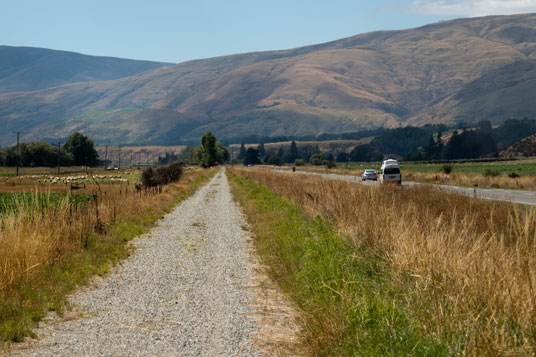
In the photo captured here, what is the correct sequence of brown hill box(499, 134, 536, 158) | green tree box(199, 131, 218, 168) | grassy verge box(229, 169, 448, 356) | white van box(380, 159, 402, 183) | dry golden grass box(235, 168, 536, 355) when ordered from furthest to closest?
1. brown hill box(499, 134, 536, 158)
2. green tree box(199, 131, 218, 168)
3. white van box(380, 159, 402, 183)
4. grassy verge box(229, 169, 448, 356)
5. dry golden grass box(235, 168, 536, 355)

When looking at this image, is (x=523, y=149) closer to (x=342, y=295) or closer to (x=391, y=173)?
(x=391, y=173)

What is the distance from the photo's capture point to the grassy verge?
577 centimetres

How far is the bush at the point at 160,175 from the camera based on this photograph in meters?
44.6

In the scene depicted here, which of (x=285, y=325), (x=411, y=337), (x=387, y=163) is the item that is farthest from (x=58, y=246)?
(x=387, y=163)

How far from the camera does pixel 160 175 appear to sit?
156 feet

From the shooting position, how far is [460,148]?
178000mm

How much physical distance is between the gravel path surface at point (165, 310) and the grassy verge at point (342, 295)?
0.99 metres

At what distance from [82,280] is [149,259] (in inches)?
139

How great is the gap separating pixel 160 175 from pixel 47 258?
121ft

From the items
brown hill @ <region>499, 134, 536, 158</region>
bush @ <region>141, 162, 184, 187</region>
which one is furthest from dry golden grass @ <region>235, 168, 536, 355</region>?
brown hill @ <region>499, 134, 536, 158</region>

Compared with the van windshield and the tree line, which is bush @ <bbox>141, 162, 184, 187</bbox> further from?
the tree line

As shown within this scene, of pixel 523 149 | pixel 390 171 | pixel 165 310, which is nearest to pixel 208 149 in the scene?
pixel 523 149

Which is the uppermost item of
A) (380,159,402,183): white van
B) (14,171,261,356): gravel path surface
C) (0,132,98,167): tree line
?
(0,132,98,167): tree line

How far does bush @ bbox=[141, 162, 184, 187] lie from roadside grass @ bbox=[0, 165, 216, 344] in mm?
26719
